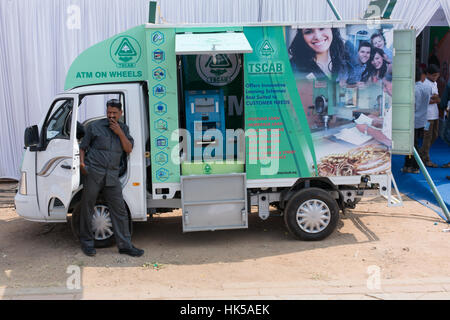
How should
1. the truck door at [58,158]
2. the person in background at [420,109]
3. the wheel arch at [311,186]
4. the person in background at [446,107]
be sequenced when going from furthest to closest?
1. the person in background at [420,109]
2. the person in background at [446,107]
3. the wheel arch at [311,186]
4. the truck door at [58,158]

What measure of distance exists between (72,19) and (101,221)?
5105 mm

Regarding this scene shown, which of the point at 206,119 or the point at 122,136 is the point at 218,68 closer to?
the point at 206,119

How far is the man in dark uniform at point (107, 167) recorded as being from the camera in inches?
215

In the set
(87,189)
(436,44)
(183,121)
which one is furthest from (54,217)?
(436,44)

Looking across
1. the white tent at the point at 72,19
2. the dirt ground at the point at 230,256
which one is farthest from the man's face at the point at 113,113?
the white tent at the point at 72,19

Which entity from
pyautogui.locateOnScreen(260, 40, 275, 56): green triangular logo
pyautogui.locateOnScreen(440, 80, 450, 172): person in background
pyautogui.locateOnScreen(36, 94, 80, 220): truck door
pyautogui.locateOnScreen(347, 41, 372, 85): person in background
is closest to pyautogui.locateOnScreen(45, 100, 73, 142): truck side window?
pyautogui.locateOnScreen(36, 94, 80, 220): truck door

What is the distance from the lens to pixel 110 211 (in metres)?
5.63

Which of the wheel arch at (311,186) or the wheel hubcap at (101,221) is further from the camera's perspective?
the wheel arch at (311,186)

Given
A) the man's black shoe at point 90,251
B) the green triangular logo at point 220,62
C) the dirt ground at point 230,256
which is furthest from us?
the green triangular logo at point 220,62

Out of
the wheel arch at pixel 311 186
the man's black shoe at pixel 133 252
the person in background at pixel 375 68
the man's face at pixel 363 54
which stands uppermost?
the man's face at pixel 363 54

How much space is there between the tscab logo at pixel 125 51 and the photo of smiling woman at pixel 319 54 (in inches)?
75.5

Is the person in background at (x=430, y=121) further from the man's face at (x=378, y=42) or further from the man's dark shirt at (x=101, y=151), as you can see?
the man's dark shirt at (x=101, y=151)

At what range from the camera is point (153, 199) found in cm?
598

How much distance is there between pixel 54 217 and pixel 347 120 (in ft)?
12.7
